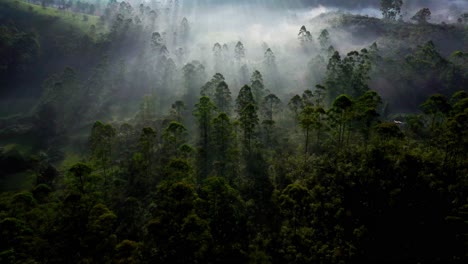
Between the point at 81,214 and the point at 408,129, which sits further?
the point at 408,129

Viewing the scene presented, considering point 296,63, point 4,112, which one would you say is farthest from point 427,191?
point 4,112

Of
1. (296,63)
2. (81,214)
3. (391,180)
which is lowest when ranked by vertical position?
(81,214)

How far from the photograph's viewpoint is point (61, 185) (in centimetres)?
9538

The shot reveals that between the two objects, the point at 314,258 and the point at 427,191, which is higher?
the point at 427,191

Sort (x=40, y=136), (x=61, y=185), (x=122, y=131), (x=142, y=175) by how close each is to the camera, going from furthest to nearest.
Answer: (x=40, y=136) → (x=122, y=131) → (x=61, y=185) → (x=142, y=175)

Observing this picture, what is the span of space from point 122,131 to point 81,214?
53.4 m

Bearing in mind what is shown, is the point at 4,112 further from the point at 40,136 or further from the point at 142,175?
the point at 142,175

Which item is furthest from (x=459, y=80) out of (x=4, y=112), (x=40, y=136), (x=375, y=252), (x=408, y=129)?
(x=4, y=112)

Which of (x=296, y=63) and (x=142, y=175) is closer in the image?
(x=142, y=175)

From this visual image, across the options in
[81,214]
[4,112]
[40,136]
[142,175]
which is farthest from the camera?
[4,112]

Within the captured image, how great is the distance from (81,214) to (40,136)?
84447mm

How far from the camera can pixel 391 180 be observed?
226ft

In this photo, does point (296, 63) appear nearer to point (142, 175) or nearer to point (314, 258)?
point (142, 175)

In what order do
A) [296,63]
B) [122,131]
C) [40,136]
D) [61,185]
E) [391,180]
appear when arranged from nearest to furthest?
1. [391,180]
2. [61,185]
3. [122,131]
4. [40,136]
5. [296,63]
